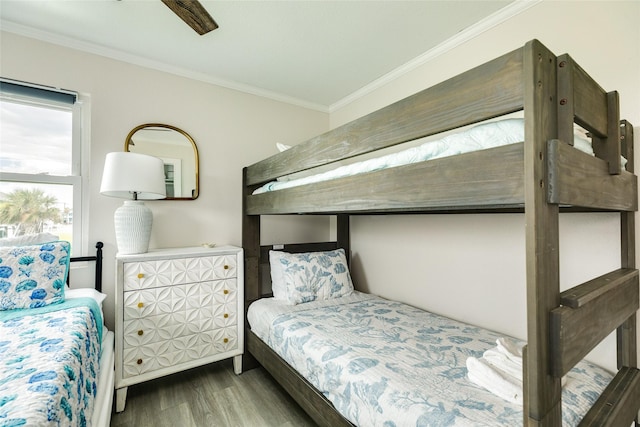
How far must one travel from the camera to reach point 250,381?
215cm

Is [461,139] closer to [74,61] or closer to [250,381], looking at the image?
[250,381]

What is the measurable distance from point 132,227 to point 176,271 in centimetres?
39

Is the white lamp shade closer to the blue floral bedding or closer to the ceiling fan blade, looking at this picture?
the blue floral bedding

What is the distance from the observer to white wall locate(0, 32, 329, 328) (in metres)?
1.99

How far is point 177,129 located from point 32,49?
3.03 feet

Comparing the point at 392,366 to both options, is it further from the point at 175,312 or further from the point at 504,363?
the point at 175,312

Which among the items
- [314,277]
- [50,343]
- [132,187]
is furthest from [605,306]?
[132,187]

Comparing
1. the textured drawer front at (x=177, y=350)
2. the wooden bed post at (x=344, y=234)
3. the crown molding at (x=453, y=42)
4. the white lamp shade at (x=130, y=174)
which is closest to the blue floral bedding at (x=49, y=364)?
the textured drawer front at (x=177, y=350)

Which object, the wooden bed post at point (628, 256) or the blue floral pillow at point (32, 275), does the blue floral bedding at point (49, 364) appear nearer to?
the blue floral pillow at point (32, 275)

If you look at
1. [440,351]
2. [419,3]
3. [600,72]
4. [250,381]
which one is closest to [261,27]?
[419,3]

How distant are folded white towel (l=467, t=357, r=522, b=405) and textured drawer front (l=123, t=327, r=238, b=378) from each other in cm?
163

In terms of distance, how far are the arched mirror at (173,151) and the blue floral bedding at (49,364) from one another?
41.3 inches

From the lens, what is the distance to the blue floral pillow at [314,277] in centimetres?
221

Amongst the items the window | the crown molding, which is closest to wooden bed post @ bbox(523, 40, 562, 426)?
the crown molding
